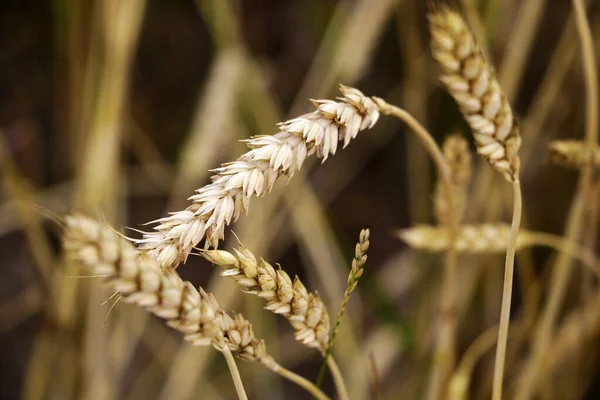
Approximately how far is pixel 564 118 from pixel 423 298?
0.42 meters

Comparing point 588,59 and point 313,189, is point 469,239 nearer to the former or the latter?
point 588,59

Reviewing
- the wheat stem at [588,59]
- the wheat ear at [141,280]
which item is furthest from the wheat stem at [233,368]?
the wheat stem at [588,59]

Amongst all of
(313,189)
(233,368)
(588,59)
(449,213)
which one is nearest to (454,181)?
(449,213)

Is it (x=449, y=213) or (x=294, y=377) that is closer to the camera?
(x=294, y=377)

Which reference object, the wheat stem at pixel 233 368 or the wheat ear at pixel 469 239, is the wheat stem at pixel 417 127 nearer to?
the wheat ear at pixel 469 239

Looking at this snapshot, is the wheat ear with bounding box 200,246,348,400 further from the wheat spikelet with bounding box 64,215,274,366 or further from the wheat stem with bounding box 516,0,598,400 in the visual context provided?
the wheat stem with bounding box 516,0,598,400

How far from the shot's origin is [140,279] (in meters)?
0.24

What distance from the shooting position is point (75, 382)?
0.92m

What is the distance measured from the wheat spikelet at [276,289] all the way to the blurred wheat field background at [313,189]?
166mm

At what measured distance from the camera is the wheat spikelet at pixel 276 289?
1.00ft

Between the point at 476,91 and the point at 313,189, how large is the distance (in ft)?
3.87

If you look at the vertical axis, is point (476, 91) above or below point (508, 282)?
above

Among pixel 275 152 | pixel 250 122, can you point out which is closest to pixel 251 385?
pixel 250 122

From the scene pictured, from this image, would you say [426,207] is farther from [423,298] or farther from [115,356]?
[115,356]
